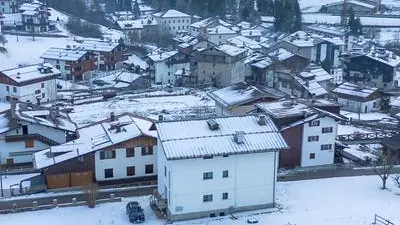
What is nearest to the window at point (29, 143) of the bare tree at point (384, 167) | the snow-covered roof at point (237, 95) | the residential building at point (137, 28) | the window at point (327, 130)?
the snow-covered roof at point (237, 95)

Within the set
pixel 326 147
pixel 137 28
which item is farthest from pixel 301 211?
pixel 137 28

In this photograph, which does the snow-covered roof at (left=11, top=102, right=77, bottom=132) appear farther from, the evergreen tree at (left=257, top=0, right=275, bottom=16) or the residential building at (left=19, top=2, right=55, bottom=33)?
the evergreen tree at (left=257, top=0, right=275, bottom=16)

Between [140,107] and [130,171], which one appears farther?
[140,107]

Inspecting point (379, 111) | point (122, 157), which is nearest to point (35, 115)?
point (122, 157)

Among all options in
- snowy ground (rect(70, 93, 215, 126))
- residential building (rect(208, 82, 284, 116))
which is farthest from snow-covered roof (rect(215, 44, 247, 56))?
residential building (rect(208, 82, 284, 116))

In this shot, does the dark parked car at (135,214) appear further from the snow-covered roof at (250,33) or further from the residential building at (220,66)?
the snow-covered roof at (250,33)

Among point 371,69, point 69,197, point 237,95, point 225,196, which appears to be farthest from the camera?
point 371,69

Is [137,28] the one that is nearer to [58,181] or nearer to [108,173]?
[108,173]
